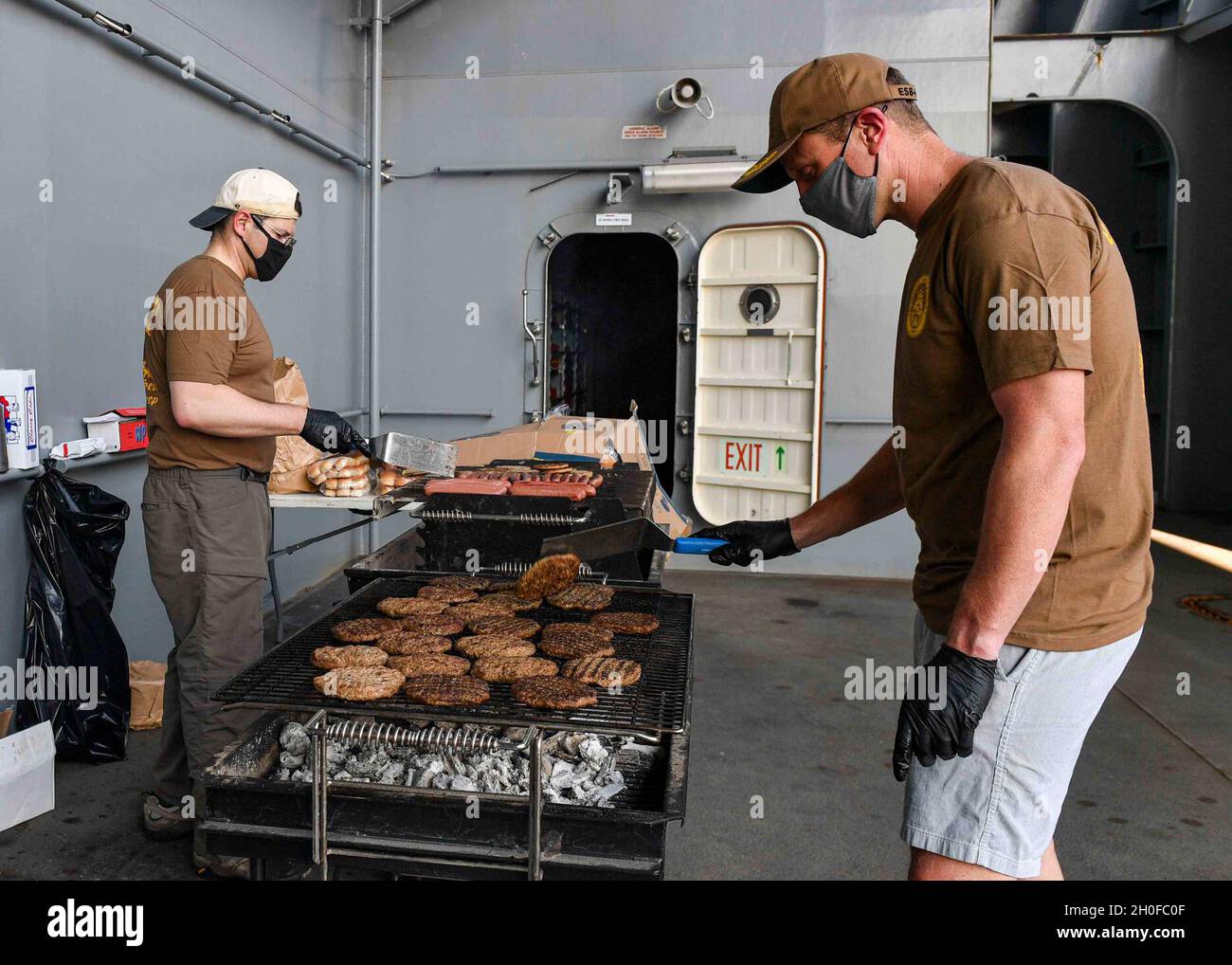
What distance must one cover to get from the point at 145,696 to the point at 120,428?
41.3 inches

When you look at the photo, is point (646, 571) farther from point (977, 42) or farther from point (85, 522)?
point (977, 42)

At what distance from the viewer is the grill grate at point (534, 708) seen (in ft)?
5.72

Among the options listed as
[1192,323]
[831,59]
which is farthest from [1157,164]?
[831,59]

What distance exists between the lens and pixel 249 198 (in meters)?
2.91

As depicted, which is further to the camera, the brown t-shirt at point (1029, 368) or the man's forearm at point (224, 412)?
the man's forearm at point (224, 412)

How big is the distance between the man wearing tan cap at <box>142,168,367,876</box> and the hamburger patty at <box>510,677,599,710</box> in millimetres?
1296

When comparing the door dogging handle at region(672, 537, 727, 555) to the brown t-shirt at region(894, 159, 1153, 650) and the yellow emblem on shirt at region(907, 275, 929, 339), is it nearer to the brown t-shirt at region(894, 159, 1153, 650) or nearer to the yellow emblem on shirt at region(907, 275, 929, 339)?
the brown t-shirt at region(894, 159, 1153, 650)

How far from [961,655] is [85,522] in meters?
2.93

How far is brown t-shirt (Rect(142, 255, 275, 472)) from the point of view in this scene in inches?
105

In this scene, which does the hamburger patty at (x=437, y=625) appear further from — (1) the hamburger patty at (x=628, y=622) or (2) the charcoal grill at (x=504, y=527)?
(2) the charcoal grill at (x=504, y=527)

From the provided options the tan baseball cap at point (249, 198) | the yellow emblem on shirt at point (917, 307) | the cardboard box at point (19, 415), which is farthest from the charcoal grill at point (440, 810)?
the cardboard box at point (19, 415)

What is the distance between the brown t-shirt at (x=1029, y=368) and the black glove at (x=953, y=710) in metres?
0.11

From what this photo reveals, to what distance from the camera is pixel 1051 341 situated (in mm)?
1379
